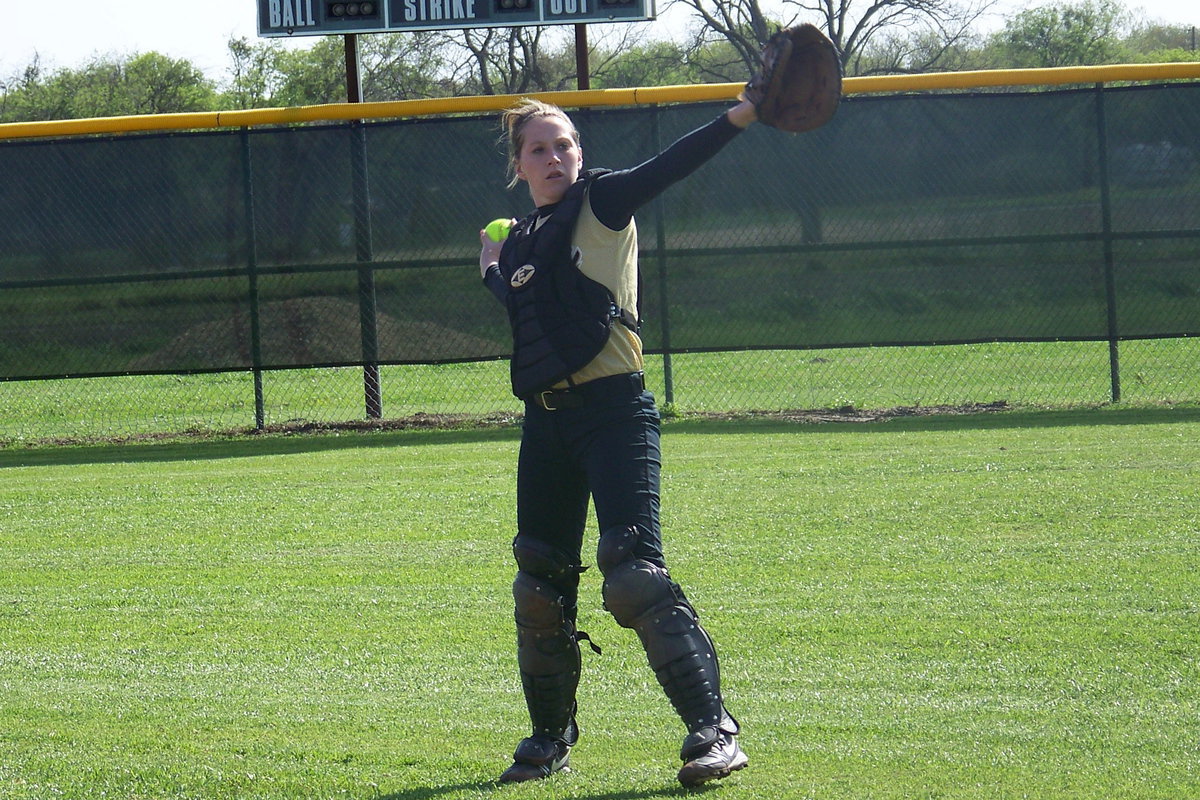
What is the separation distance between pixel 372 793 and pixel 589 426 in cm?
112

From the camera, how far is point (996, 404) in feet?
37.6

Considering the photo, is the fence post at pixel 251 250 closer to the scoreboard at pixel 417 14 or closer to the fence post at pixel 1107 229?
the scoreboard at pixel 417 14

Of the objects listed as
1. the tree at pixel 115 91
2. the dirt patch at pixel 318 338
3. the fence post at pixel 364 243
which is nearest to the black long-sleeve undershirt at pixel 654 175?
the dirt patch at pixel 318 338

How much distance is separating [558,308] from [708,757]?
125 centimetres

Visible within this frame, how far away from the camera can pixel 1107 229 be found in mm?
11203

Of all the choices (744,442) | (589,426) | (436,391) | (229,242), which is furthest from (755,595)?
(436,391)

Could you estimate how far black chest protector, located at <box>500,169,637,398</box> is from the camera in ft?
12.0

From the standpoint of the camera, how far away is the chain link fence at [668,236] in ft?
36.7

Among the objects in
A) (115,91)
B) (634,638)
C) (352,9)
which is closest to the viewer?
(634,638)

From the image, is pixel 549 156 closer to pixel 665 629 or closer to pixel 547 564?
pixel 547 564

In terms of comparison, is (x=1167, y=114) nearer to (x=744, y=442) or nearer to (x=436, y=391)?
(x=744, y=442)

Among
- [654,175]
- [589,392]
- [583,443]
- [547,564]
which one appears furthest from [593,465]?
[654,175]

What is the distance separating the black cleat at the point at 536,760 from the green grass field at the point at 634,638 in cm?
9

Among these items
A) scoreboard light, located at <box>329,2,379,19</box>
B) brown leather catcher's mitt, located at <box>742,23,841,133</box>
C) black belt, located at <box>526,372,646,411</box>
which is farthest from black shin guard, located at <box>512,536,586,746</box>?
scoreboard light, located at <box>329,2,379,19</box>
